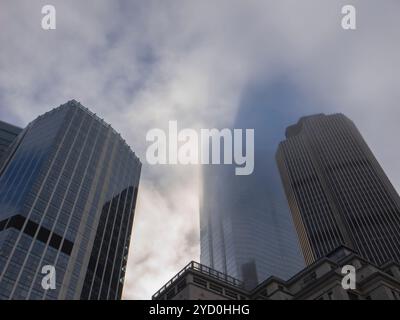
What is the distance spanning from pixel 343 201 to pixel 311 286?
111 m

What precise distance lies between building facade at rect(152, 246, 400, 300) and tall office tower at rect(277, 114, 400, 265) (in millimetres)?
81221

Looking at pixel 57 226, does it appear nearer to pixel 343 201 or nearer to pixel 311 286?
pixel 343 201

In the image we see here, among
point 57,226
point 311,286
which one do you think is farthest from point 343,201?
point 311,286

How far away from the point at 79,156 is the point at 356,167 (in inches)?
4236

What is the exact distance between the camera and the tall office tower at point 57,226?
14312 centimetres

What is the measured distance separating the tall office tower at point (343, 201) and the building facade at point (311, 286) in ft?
266

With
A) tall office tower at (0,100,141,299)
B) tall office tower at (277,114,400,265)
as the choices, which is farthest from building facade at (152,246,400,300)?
tall office tower at (0,100,141,299)

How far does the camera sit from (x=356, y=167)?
184 metres

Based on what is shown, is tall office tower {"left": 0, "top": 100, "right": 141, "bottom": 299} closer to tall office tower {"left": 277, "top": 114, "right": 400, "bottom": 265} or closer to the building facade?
tall office tower {"left": 277, "top": 114, "right": 400, "bottom": 265}

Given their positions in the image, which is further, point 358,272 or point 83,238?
point 83,238

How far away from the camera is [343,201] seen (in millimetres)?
171250
